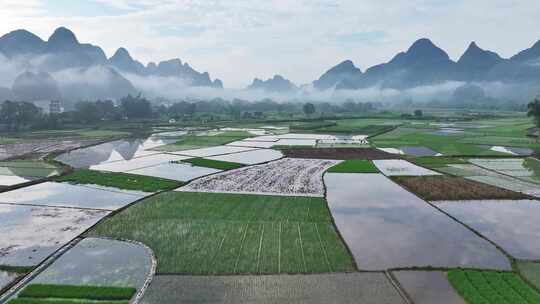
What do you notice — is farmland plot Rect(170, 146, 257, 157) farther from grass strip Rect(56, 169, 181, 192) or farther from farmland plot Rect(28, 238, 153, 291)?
farmland plot Rect(28, 238, 153, 291)

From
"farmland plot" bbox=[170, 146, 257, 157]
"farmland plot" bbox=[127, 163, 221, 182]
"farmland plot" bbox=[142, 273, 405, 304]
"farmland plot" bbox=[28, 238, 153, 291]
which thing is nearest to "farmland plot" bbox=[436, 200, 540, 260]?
"farmland plot" bbox=[142, 273, 405, 304]

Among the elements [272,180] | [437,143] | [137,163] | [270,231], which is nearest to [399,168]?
[272,180]

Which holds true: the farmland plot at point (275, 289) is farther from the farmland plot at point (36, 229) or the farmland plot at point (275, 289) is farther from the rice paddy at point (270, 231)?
the farmland plot at point (36, 229)

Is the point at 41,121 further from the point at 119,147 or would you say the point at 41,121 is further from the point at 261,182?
the point at 261,182

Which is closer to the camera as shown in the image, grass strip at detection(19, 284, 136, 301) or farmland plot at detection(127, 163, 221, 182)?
grass strip at detection(19, 284, 136, 301)

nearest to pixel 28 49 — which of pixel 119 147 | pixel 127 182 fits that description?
pixel 119 147

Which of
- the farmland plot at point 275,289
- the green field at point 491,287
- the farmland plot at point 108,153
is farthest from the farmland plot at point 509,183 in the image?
the farmland plot at point 108,153
